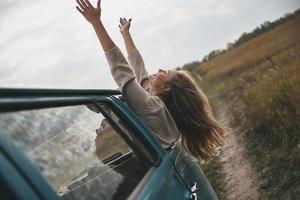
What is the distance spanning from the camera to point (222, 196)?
7156 millimetres

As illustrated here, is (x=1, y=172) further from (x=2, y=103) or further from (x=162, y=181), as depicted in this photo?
(x=162, y=181)

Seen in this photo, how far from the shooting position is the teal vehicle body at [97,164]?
1.25 metres

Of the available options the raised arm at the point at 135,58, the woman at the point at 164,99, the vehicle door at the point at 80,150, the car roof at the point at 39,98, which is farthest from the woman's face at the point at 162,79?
the car roof at the point at 39,98

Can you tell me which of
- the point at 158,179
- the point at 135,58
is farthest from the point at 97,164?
the point at 135,58

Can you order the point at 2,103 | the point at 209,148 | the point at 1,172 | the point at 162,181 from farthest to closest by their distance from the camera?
the point at 209,148
the point at 162,181
the point at 2,103
the point at 1,172

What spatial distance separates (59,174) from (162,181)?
0.79 m

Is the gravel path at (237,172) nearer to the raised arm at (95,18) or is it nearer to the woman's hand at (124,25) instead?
the woman's hand at (124,25)

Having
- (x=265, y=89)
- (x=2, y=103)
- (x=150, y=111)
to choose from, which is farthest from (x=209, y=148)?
(x=265, y=89)

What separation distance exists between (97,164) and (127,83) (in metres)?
0.85

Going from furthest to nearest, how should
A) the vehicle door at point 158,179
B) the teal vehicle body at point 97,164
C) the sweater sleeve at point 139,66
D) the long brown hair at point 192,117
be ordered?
the sweater sleeve at point 139,66, the long brown hair at point 192,117, the vehicle door at point 158,179, the teal vehicle body at point 97,164

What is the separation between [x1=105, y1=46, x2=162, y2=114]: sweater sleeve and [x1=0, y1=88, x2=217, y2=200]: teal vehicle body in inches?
2.9

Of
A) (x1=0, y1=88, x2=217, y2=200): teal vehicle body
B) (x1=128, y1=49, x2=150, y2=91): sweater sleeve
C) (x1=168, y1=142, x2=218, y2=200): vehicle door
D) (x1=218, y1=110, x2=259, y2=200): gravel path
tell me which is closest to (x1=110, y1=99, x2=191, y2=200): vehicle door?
(x1=0, y1=88, x2=217, y2=200): teal vehicle body

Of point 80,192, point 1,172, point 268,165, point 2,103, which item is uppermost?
point 2,103

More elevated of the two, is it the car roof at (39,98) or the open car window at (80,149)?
the car roof at (39,98)
